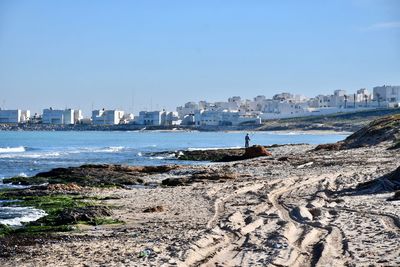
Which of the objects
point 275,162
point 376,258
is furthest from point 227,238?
point 275,162

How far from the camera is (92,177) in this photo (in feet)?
81.6

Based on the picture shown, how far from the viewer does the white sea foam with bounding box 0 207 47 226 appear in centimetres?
1390

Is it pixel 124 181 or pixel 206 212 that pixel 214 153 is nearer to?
pixel 124 181

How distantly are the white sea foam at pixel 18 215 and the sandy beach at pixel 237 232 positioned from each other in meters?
1.68

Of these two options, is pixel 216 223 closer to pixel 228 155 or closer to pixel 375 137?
pixel 228 155

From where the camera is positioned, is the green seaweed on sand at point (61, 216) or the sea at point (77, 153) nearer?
the green seaweed on sand at point (61, 216)

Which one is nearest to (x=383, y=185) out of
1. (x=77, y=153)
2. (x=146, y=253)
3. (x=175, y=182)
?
(x=175, y=182)

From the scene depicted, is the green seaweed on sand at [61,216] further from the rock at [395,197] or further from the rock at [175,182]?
the rock at [395,197]

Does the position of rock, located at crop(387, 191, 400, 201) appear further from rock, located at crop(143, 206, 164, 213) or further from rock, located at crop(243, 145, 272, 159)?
rock, located at crop(243, 145, 272, 159)

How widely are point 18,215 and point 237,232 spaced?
5908mm

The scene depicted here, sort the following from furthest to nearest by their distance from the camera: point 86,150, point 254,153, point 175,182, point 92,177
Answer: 1. point 86,150
2. point 254,153
3. point 92,177
4. point 175,182

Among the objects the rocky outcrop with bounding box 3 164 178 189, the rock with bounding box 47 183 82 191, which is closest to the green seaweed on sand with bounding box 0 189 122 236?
the rock with bounding box 47 183 82 191

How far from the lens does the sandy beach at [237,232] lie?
8.91m

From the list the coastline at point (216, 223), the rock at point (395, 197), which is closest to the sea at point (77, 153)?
the coastline at point (216, 223)
